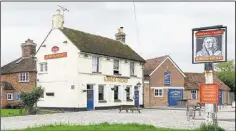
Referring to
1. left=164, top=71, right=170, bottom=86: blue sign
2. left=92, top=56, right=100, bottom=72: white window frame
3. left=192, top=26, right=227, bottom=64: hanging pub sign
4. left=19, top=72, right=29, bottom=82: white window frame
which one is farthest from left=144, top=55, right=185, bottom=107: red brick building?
left=192, top=26, right=227, bottom=64: hanging pub sign

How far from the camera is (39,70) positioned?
124 feet

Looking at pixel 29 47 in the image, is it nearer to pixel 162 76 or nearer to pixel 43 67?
pixel 43 67

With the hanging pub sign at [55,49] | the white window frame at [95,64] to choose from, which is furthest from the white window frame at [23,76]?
the white window frame at [95,64]

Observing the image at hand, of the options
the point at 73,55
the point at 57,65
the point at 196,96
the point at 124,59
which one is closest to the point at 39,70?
the point at 57,65

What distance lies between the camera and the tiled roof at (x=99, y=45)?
115 ft

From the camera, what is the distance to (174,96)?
156 ft

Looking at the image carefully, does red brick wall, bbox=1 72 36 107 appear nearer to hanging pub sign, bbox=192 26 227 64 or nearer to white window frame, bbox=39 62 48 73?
white window frame, bbox=39 62 48 73

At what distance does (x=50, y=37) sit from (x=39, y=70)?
373cm

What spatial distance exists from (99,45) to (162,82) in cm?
1209

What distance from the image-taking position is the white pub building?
33.7 meters

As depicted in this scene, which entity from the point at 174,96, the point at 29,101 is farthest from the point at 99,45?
the point at 174,96

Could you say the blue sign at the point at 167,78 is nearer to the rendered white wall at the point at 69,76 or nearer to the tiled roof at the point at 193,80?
the tiled roof at the point at 193,80

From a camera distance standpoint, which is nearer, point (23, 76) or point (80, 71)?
point (80, 71)

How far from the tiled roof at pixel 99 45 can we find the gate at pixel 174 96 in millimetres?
7324
